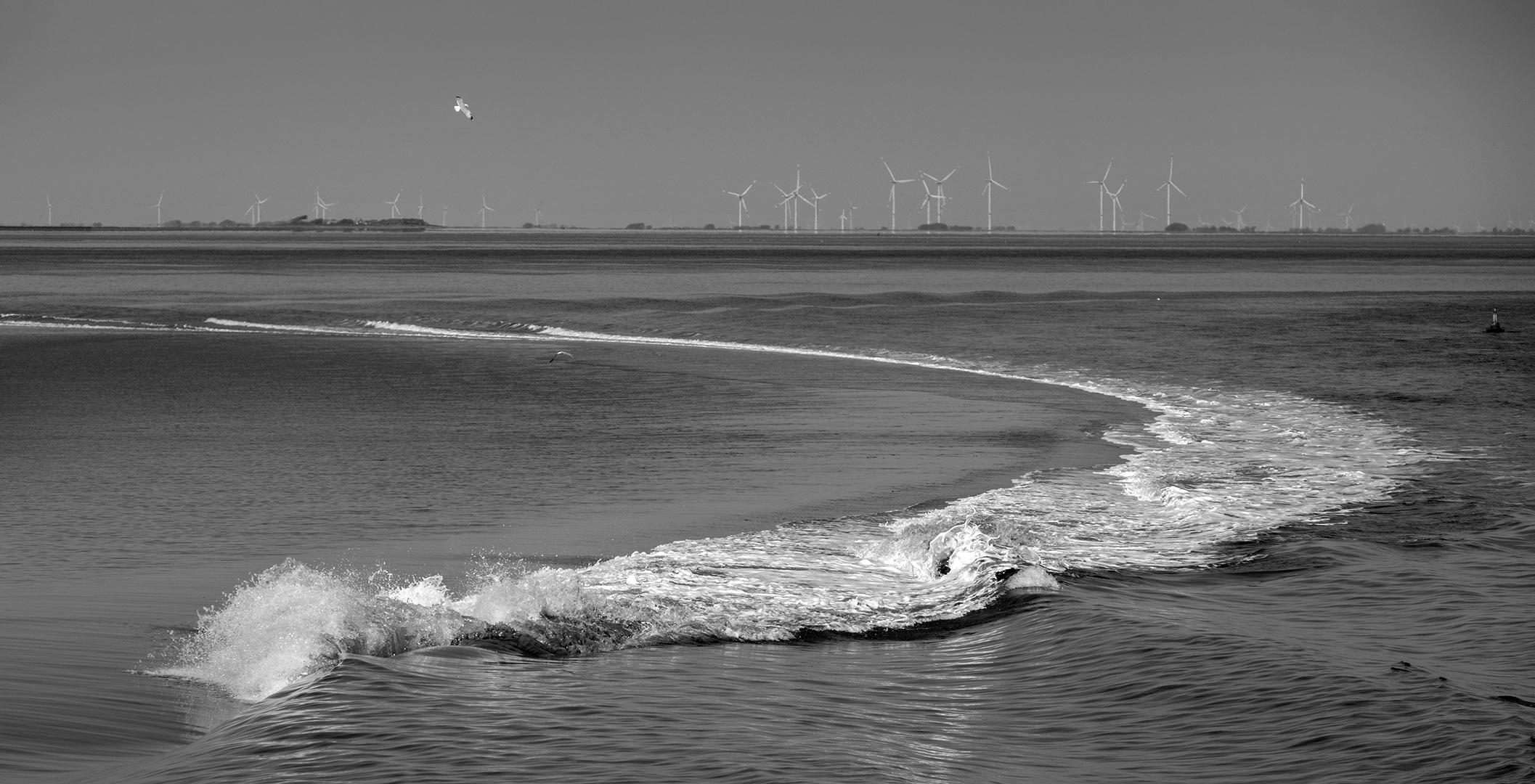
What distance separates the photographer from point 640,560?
12234 mm

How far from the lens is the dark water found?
785 cm

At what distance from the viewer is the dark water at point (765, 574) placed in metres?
7.85

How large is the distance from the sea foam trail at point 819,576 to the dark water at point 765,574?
0.04m

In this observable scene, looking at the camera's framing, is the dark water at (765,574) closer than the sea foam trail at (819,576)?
Yes

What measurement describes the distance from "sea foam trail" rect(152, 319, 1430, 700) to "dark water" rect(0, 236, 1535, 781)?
0.04 meters

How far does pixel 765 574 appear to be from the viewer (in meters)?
11.9

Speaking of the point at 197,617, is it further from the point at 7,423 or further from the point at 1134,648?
the point at 7,423

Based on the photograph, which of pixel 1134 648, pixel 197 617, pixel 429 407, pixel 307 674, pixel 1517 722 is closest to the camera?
→ pixel 1517 722

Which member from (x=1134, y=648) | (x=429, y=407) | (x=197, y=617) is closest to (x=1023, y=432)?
(x=429, y=407)

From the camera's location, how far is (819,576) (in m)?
11.9

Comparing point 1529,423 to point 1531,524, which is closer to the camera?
point 1531,524

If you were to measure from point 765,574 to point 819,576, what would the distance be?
44 centimetres

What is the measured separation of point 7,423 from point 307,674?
14864mm

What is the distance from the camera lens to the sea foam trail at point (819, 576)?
9781 mm
